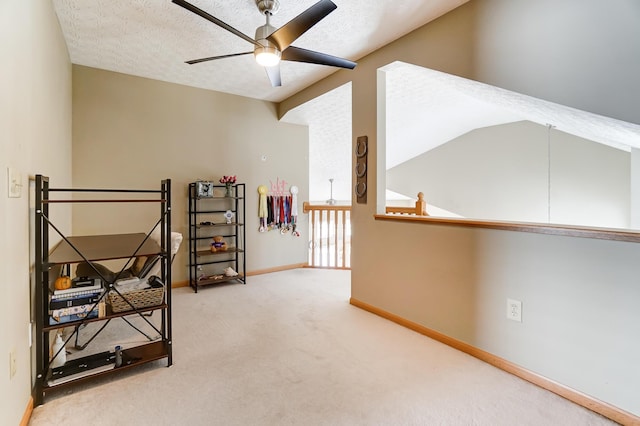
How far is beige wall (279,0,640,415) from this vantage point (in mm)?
1678

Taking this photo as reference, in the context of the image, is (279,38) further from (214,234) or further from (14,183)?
(214,234)

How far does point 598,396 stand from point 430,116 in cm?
470

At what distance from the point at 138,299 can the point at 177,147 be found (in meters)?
2.46

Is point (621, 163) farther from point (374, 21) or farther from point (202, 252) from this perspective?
point (202, 252)

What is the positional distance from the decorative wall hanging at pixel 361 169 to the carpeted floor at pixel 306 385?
123 cm

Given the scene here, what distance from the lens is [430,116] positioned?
18.3ft

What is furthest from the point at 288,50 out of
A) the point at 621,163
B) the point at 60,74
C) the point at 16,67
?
the point at 621,163

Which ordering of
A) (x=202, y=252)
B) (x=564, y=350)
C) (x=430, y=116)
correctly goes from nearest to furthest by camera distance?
(x=564, y=350) < (x=202, y=252) < (x=430, y=116)

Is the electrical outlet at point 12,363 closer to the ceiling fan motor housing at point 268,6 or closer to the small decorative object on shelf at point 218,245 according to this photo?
the ceiling fan motor housing at point 268,6

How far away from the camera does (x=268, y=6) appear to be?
231cm

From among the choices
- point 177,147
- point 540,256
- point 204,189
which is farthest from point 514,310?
point 177,147

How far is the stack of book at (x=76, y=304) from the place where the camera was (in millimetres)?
1883

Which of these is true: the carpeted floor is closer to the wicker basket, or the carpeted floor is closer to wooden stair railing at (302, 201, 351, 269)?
the wicker basket

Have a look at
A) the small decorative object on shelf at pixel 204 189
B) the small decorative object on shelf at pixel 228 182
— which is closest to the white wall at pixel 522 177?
the small decorative object on shelf at pixel 228 182
